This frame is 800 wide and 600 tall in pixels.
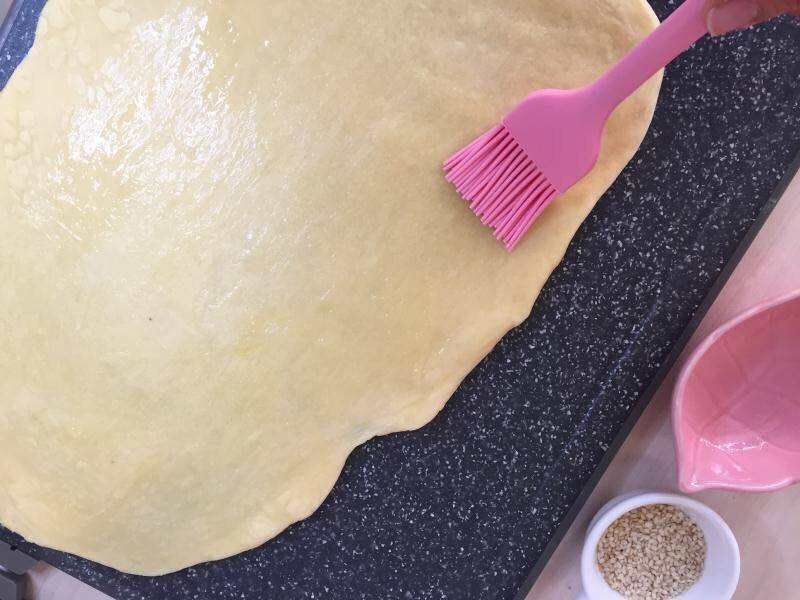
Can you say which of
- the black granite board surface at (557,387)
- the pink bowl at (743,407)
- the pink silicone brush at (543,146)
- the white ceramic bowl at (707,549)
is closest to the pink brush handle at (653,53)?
the pink silicone brush at (543,146)

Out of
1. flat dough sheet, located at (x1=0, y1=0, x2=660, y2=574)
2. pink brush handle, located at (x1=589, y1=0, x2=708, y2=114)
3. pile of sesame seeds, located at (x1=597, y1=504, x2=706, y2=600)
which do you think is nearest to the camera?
pink brush handle, located at (x1=589, y1=0, x2=708, y2=114)

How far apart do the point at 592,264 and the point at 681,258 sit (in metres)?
0.10

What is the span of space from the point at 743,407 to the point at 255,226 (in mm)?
569

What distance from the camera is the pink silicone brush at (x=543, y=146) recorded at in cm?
60

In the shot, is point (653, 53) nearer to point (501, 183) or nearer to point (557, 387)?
point (501, 183)

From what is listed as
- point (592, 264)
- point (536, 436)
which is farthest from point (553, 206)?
point (536, 436)

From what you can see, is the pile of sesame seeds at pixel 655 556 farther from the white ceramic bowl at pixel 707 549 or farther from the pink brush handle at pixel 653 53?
the pink brush handle at pixel 653 53

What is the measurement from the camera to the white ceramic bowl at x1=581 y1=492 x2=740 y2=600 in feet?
2.51

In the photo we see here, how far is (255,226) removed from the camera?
2.30 feet

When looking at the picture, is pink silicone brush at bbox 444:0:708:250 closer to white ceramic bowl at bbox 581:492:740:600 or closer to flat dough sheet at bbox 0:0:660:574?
flat dough sheet at bbox 0:0:660:574

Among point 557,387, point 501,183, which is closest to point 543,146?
point 501,183

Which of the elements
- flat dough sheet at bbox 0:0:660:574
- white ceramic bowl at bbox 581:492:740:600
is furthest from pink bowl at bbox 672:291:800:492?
flat dough sheet at bbox 0:0:660:574

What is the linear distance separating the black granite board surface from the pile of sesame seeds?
84mm

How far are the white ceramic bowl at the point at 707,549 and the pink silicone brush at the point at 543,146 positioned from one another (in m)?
0.33
